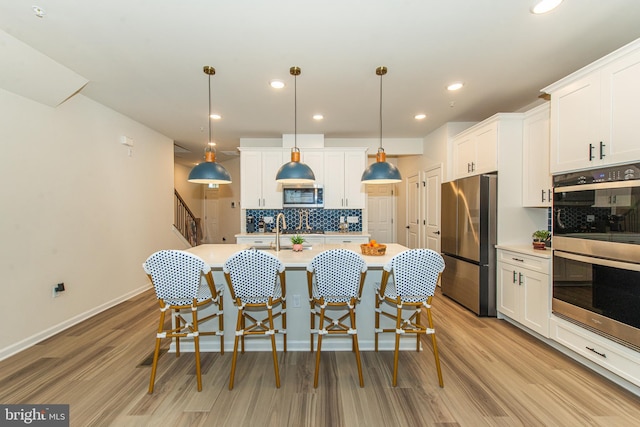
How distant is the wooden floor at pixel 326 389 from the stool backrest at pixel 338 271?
73 centimetres

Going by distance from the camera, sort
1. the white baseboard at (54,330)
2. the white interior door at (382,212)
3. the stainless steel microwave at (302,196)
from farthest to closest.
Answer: the white interior door at (382,212)
the stainless steel microwave at (302,196)
the white baseboard at (54,330)

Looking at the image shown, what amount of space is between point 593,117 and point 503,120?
1236 mm

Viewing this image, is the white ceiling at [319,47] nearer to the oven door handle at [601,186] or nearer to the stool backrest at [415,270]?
the oven door handle at [601,186]

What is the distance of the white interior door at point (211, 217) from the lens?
862 cm

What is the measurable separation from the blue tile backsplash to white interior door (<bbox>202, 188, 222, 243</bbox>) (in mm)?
3818

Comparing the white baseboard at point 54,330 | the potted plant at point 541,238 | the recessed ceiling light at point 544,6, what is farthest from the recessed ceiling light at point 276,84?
the white baseboard at point 54,330

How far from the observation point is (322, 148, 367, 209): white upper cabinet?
5.02m

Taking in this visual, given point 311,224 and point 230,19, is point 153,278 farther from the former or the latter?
point 311,224

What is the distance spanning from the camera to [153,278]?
208cm

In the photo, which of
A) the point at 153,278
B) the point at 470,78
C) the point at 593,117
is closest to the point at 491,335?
the point at 593,117

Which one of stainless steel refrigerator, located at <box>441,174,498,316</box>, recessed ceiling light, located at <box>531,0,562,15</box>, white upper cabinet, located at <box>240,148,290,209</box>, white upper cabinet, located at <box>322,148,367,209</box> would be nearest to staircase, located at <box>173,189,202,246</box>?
white upper cabinet, located at <box>240,148,290,209</box>

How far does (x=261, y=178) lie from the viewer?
503cm

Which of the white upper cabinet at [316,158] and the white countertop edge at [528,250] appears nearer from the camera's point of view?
the white countertop edge at [528,250]

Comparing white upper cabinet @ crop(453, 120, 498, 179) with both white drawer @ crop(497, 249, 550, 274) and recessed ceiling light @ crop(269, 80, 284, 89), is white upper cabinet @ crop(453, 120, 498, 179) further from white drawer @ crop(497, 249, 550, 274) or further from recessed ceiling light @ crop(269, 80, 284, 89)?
recessed ceiling light @ crop(269, 80, 284, 89)
